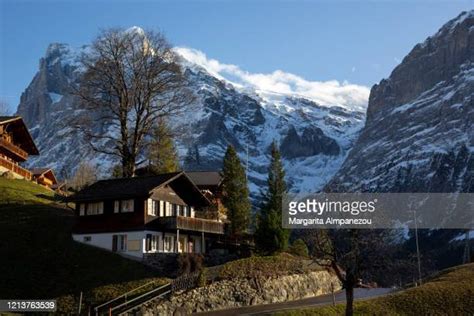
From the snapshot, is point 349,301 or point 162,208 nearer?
point 349,301

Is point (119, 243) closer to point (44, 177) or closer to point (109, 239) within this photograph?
point (109, 239)

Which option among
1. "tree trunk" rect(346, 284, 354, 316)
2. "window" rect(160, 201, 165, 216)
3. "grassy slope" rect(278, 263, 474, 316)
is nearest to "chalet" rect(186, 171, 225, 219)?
"window" rect(160, 201, 165, 216)

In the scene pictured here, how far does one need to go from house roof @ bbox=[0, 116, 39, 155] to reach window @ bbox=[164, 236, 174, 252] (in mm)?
34152

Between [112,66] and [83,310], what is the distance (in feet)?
93.0

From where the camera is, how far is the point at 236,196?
67.7 metres

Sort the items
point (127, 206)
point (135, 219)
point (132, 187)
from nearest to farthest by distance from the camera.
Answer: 1. point (135, 219)
2. point (127, 206)
3. point (132, 187)

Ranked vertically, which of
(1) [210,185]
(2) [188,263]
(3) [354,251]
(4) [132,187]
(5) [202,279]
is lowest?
(5) [202,279]

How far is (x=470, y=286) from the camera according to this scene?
152 feet

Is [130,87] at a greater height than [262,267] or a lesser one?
greater

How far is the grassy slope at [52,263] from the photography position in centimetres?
4338

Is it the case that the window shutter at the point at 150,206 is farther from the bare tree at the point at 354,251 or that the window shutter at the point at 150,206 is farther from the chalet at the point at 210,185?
the chalet at the point at 210,185

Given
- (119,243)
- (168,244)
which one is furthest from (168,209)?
(119,243)

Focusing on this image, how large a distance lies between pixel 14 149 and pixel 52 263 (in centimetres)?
3702

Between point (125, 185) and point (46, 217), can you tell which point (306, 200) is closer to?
point (125, 185)
